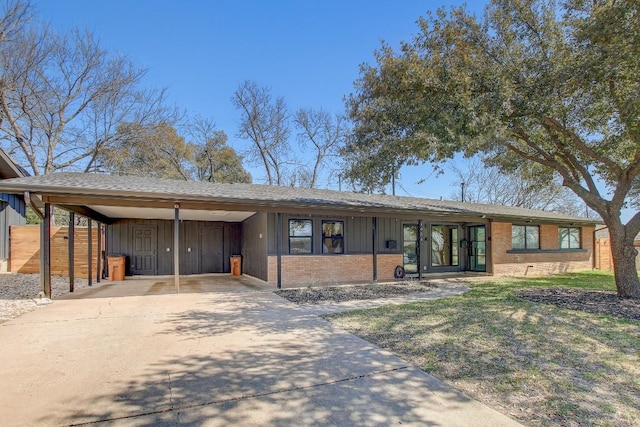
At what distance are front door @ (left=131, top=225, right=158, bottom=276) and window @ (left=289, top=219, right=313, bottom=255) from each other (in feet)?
19.7

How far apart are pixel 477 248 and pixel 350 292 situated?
7.26m

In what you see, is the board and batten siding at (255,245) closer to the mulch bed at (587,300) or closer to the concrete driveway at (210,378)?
the concrete driveway at (210,378)

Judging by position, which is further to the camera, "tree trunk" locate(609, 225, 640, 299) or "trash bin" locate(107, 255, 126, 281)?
"trash bin" locate(107, 255, 126, 281)

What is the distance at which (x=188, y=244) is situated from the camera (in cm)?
1400

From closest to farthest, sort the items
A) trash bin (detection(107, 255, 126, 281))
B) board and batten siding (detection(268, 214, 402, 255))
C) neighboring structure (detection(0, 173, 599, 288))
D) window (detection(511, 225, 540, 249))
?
neighboring structure (detection(0, 173, 599, 288)) < board and batten siding (detection(268, 214, 402, 255)) < trash bin (detection(107, 255, 126, 281)) < window (detection(511, 225, 540, 249))

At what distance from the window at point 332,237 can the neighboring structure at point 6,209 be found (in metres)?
9.77

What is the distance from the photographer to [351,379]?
143 inches

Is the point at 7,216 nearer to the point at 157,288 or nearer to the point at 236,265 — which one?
the point at 157,288

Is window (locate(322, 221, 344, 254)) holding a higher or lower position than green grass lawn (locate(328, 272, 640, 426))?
higher

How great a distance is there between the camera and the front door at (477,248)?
13.9 meters

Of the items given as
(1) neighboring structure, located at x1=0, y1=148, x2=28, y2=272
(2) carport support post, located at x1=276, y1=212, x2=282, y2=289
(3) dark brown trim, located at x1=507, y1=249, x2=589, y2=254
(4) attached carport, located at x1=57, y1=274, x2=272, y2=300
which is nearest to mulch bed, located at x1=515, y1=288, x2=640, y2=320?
(3) dark brown trim, located at x1=507, y1=249, x2=589, y2=254

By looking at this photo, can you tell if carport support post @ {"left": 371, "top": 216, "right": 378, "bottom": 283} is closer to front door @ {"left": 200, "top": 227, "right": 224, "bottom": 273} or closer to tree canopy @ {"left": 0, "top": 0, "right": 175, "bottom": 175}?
front door @ {"left": 200, "top": 227, "right": 224, "bottom": 273}

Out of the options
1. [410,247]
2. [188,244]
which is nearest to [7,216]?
[188,244]

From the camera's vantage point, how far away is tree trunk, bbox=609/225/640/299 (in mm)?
8195
